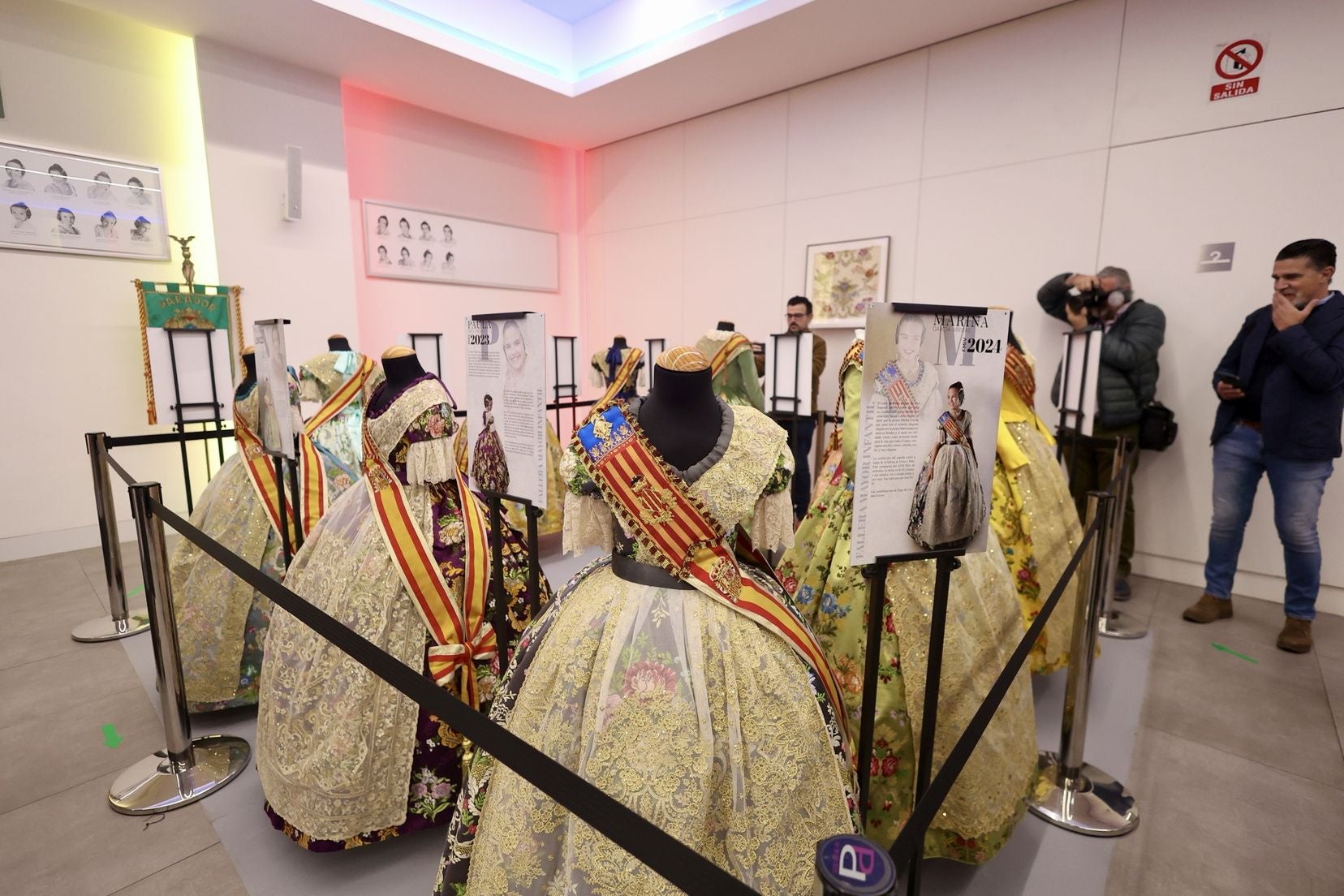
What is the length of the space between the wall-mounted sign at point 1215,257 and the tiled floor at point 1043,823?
1.84 m

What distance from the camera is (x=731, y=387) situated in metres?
3.41

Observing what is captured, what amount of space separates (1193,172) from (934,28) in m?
1.73

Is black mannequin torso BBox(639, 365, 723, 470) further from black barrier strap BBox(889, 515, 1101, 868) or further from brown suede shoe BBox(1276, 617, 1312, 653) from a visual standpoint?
brown suede shoe BBox(1276, 617, 1312, 653)

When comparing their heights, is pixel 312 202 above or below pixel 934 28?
below

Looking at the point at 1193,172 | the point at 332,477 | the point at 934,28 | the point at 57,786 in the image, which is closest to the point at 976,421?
the point at 332,477

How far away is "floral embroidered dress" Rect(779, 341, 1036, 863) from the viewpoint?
4.80 feet

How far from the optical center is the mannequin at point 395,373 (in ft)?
6.02

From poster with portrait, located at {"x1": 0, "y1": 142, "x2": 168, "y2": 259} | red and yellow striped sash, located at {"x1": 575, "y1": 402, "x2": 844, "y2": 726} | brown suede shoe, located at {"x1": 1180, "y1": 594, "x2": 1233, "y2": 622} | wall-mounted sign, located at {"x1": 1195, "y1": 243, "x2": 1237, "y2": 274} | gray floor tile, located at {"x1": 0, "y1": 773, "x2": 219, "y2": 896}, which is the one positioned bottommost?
gray floor tile, located at {"x1": 0, "y1": 773, "x2": 219, "y2": 896}

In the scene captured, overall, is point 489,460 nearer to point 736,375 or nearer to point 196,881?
point 196,881

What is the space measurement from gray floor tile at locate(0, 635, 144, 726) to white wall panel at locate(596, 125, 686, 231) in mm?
5098

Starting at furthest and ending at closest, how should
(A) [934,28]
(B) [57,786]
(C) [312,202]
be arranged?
(C) [312,202], (A) [934,28], (B) [57,786]

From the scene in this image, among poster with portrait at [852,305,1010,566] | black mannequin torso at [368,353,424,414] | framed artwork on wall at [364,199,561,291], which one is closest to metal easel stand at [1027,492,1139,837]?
poster with portrait at [852,305,1010,566]

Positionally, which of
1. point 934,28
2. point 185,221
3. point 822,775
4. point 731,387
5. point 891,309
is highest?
point 934,28

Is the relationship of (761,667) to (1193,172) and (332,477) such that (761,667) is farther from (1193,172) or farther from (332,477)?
(1193,172)
